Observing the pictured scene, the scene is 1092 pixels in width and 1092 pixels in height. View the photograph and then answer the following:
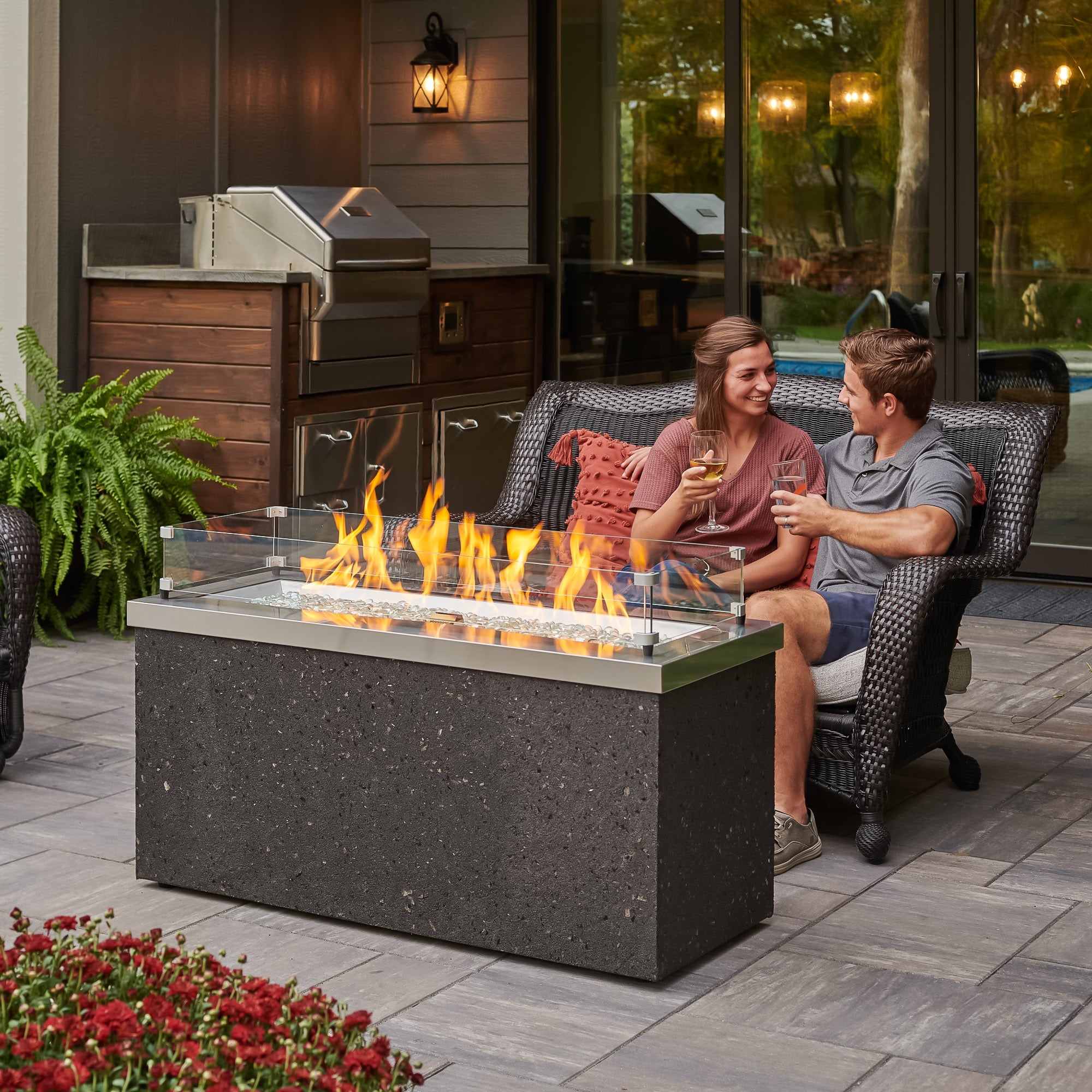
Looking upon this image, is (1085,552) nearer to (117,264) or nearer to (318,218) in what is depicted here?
(318,218)

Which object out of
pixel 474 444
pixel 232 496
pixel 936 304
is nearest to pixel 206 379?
pixel 232 496

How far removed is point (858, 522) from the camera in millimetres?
3539

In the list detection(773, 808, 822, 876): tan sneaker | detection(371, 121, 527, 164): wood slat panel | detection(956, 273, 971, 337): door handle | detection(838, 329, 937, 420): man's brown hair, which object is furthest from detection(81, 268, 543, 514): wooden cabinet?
detection(773, 808, 822, 876): tan sneaker

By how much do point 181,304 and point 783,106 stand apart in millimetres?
2452

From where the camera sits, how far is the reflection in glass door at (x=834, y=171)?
6336 mm

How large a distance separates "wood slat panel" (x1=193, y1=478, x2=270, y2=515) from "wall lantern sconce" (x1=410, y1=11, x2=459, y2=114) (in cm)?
225

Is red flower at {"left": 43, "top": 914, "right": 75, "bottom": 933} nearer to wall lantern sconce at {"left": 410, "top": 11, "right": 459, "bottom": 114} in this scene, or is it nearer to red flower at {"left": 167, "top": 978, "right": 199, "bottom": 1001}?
red flower at {"left": 167, "top": 978, "right": 199, "bottom": 1001}

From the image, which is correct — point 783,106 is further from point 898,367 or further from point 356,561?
point 356,561

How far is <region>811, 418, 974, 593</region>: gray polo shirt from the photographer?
11.8 ft

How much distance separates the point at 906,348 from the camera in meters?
3.64

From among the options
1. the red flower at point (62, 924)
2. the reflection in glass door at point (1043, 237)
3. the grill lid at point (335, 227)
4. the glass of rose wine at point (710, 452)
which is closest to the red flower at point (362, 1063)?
the red flower at point (62, 924)

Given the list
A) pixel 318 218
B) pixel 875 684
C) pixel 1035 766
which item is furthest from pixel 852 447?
pixel 318 218

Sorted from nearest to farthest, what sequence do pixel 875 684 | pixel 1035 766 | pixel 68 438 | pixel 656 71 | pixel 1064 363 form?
pixel 875 684
pixel 1035 766
pixel 68 438
pixel 1064 363
pixel 656 71

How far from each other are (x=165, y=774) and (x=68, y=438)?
2492 millimetres
